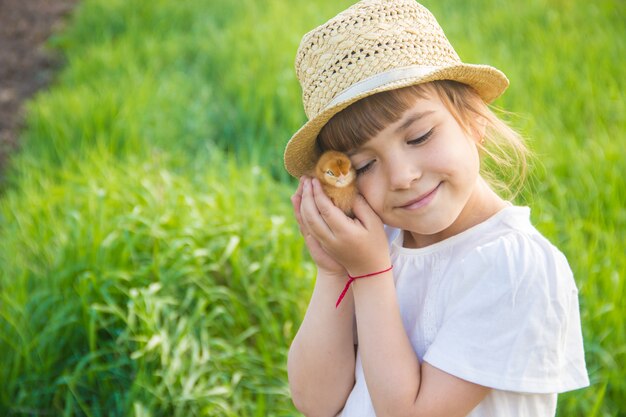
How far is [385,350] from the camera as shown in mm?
1397

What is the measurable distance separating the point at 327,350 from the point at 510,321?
0.42m

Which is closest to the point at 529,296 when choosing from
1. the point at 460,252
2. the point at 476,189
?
the point at 460,252

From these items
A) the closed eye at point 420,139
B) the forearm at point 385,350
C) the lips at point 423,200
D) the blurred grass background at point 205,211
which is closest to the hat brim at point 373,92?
the closed eye at point 420,139

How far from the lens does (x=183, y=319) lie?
8.27 feet

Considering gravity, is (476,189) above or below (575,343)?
above

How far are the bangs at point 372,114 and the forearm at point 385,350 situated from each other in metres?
0.28

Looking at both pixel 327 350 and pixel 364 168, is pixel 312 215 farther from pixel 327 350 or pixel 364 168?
pixel 327 350

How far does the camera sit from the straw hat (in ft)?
4.56

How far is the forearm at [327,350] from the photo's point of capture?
158 cm

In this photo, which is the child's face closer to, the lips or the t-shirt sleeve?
the lips

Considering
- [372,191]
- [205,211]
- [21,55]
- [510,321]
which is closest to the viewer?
[510,321]

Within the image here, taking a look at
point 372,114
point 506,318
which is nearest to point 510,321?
point 506,318

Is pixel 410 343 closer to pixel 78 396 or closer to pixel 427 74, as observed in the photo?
pixel 427 74

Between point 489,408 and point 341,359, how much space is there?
33cm
